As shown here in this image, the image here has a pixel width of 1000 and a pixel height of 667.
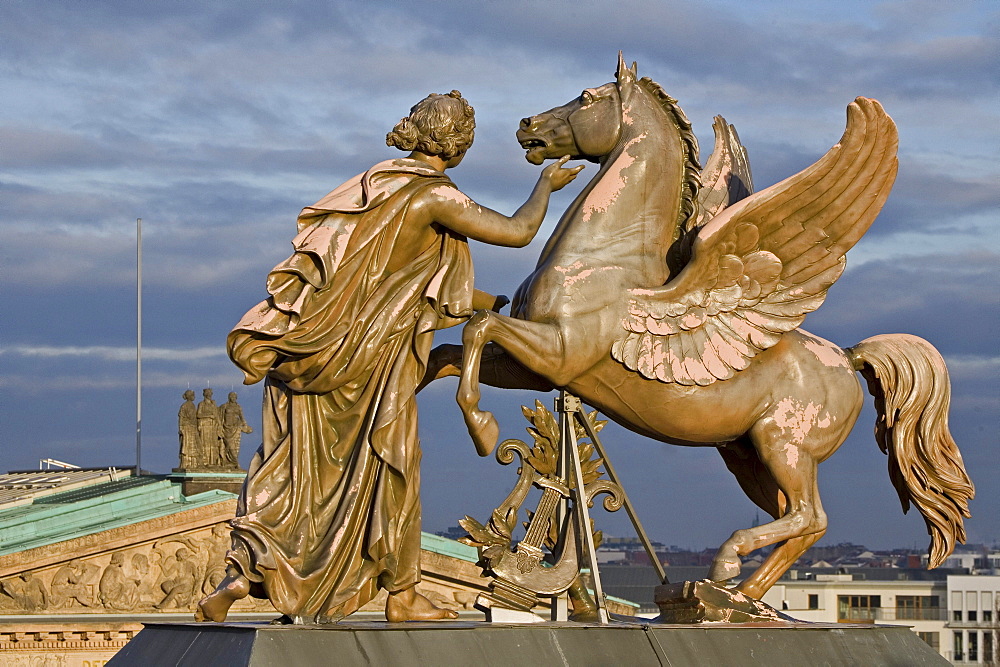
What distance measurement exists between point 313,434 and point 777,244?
288 centimetres

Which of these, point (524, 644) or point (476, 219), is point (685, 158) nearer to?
point (476, 219)

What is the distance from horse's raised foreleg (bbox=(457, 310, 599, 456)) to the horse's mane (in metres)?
1.07

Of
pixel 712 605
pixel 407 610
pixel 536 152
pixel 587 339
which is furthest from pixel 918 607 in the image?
pixel 407 610

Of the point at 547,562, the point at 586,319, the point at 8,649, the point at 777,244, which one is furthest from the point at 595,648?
the point at 8,649

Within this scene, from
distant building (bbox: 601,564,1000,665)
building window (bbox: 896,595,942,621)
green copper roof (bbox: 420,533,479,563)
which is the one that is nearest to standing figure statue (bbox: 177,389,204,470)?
green copper roof (bbox: 420,533,479,563)

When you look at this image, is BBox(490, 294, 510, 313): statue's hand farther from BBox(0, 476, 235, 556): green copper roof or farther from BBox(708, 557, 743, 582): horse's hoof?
BBox(0, 476, 235, 556): green copper roof

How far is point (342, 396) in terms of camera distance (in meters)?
8.90

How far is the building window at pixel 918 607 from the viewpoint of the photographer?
64125 mm

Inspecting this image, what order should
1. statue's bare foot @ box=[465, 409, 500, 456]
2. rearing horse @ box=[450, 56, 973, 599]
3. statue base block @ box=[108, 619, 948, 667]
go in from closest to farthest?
1. statue base block @ box=[108, 619, 948, 667]
2. statue's bare foot @ box=[465, 409, 500, 456]
3. rearing horse @ box=[450, 56, 973, 599]

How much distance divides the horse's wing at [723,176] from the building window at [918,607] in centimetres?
5646

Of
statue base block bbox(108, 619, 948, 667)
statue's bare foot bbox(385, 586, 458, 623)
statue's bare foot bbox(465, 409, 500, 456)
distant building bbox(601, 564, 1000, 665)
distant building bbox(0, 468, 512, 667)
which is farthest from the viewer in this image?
distant building bbox(601, 564, 1000, 665)

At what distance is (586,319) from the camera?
29.9 ft

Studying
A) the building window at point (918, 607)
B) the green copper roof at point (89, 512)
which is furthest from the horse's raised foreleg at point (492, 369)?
the building window at point (918, 607)

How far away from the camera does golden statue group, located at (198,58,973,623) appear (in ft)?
28.5
